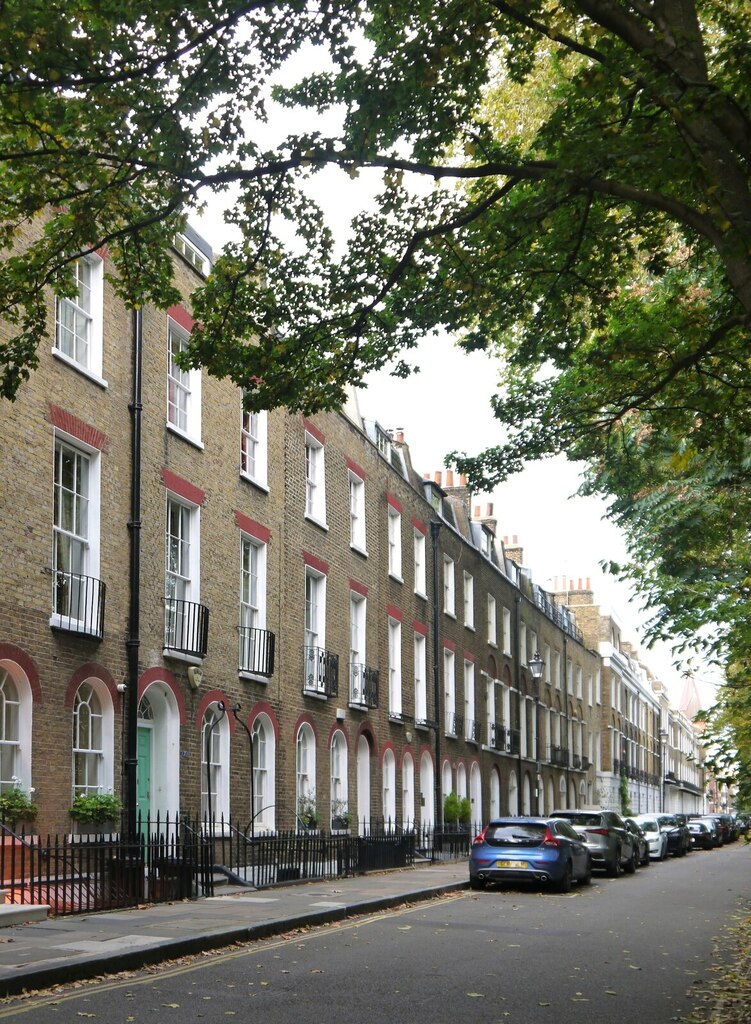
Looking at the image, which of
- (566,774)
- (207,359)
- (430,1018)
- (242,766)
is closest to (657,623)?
(242,766)

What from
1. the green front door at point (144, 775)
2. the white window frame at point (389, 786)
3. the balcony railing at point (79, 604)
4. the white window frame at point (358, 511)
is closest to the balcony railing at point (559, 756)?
the white window frame at point (389, 786)

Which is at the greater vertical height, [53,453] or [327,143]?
[327,143]

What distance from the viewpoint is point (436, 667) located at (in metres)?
34.6

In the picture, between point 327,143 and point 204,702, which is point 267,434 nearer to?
point 204,702

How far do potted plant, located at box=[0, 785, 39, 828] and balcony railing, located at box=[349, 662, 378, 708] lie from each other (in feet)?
42.6

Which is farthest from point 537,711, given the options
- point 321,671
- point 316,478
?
point 316,478

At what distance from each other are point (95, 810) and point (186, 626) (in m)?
4.13

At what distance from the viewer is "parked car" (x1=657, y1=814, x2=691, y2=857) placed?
135 feet

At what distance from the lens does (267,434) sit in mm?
24141

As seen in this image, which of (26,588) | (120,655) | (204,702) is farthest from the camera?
(204,702)

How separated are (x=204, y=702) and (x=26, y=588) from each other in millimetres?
5559

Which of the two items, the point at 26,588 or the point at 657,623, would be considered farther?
the point at 657,623

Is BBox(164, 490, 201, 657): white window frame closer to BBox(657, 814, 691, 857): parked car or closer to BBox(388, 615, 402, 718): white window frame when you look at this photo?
BBox(388, 615, 402, 718): white window frame

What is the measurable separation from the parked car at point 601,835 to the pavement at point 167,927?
7.24m
